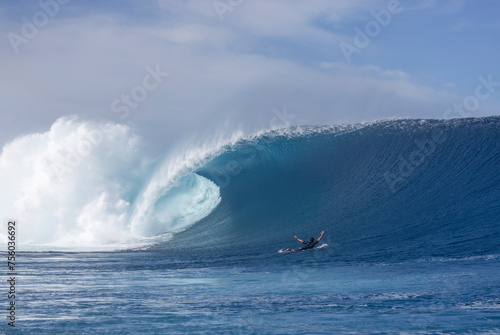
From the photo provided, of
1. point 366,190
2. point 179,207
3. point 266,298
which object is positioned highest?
point 179,207

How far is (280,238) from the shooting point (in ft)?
54.9

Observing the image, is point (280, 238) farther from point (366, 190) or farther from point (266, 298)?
point (266, 298)

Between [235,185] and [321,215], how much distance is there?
5598 millimetres

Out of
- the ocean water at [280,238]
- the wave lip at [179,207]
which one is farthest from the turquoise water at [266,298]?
the wave lip at [179,207]

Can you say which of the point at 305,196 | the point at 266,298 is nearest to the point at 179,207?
the point at 305,196

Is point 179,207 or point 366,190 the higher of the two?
point 179,207

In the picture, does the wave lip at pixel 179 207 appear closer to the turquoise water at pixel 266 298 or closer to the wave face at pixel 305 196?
the wave face at pixel 305 196

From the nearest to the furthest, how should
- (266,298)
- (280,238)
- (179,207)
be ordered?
(266,298) < (280,238) < (179,207)

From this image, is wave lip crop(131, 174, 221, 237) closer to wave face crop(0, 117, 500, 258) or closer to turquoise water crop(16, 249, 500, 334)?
wave face crop(0, 117, 500, 258)

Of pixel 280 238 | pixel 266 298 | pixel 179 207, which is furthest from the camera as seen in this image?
pixel 179 207

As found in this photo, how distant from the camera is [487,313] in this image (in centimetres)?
670

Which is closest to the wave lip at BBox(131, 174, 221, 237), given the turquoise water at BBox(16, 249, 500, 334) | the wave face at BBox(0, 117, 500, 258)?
the wave face at BBox(0, 117, 500, 258)

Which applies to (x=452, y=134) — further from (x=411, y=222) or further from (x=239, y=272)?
(x=239, y=272)

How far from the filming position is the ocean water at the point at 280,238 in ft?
23.5
